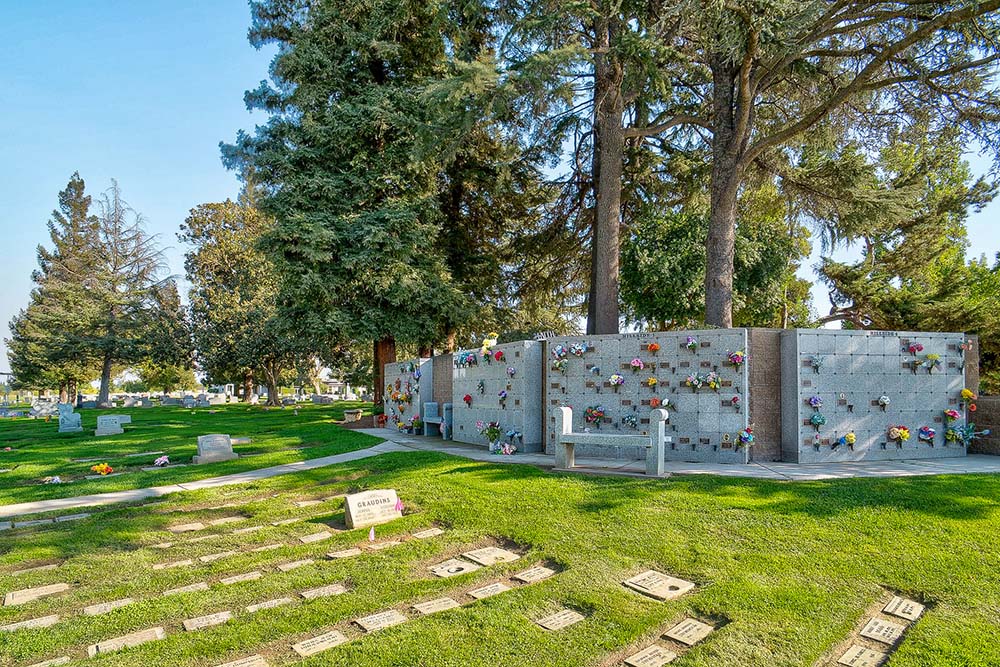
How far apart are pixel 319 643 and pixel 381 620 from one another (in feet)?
1.41

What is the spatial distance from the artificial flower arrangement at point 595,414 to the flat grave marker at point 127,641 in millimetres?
7673

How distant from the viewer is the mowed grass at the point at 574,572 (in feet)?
11.0

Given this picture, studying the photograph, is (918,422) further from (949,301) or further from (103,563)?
(103,563)

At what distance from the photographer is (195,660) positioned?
3250 mm

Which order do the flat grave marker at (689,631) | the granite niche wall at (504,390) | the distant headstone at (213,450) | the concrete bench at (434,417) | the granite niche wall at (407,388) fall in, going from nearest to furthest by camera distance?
1. the flat grave marker at (689,631)
2. the distant headstone at (213,450)
3. the granite niche wall at (504,390)
4. the concrete bench at (434,417)
5. the granite niche wall at (407,388)

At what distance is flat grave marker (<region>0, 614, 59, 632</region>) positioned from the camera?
371cm

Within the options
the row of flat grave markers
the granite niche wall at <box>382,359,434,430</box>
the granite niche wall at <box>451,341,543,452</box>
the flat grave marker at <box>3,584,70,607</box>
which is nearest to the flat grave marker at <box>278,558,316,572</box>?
the flat grave marker at <box>3,584,70,607</box>

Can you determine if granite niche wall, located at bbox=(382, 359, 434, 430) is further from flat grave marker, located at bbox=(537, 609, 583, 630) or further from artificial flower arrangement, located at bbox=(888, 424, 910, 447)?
flat grave marker, located at bbox=(537, 609, 583, 630)

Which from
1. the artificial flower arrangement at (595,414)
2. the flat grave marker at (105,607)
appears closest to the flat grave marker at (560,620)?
the flat grave marker at (105,607)

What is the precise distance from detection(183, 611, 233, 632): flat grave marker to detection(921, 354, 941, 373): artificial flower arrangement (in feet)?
36.4

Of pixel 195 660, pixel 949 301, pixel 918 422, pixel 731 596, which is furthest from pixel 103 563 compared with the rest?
pixel 949 301

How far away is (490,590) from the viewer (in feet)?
13.7

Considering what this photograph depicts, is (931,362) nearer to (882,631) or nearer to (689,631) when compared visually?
(882,631)

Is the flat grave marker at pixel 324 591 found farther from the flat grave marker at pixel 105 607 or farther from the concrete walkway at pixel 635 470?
the concrete walkway at pixel 635 470
